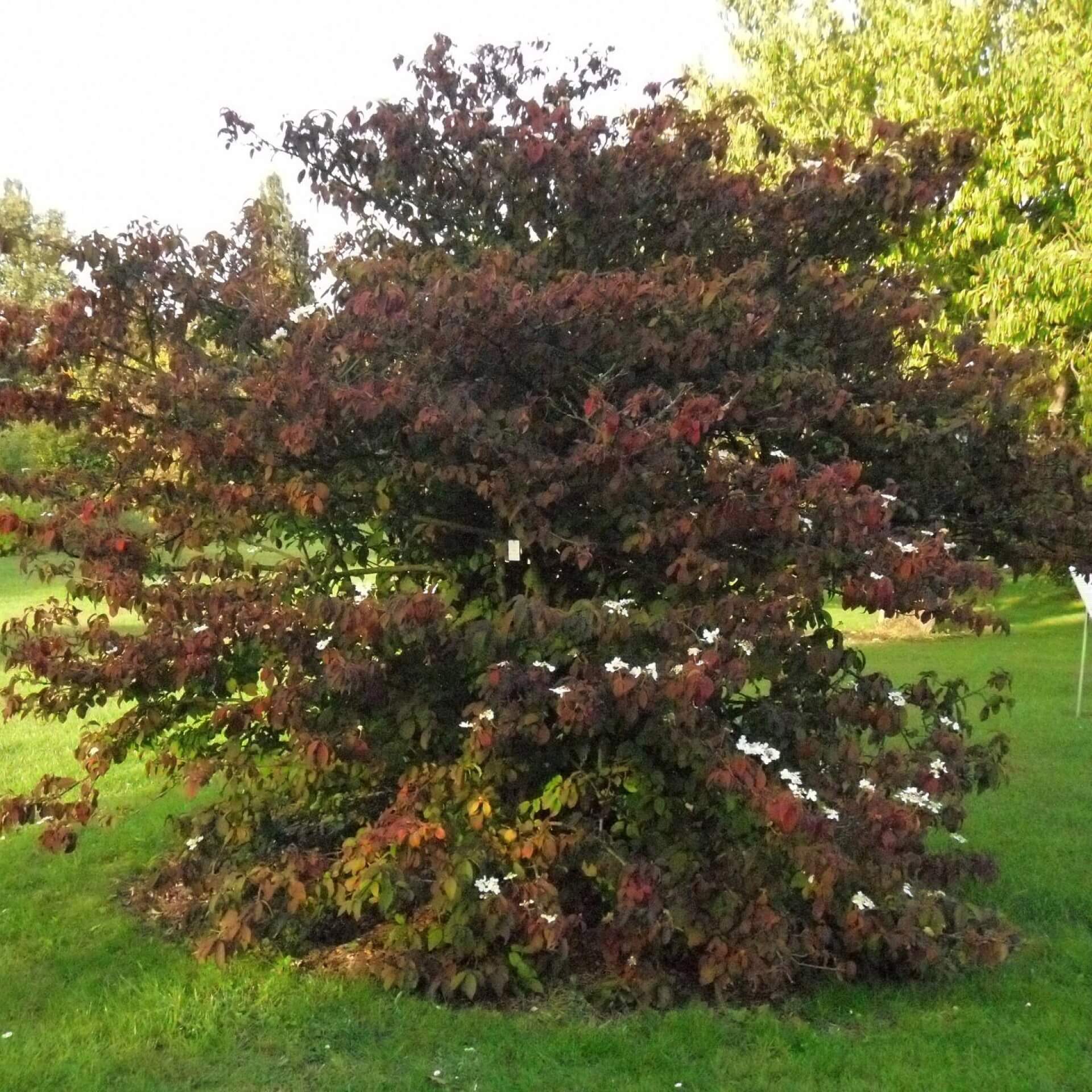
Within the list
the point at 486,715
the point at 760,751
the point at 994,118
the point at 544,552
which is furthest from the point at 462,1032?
the point at 994,118

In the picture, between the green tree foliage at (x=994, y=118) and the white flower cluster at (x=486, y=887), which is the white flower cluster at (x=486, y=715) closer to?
the white flower cluster at (x=486, y=887)

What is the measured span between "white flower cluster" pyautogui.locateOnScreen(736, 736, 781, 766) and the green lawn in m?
0.97

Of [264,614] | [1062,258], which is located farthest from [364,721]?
[1062,258]

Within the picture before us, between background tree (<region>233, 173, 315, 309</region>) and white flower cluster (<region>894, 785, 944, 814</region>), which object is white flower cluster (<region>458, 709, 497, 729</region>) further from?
background tree (<region>233, 173, 315, 309</region>)

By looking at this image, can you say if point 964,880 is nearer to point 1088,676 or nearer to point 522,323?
point 522,323

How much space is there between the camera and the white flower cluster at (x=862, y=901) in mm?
4543

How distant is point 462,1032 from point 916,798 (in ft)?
5.76

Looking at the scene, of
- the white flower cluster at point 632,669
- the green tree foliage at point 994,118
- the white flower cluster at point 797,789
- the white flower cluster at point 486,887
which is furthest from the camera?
the green tree foliage at point 994,118

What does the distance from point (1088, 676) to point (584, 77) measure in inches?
403

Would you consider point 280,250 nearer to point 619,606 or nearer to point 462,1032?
point 619,606

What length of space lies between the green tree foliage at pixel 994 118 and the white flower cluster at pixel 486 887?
8.93 m

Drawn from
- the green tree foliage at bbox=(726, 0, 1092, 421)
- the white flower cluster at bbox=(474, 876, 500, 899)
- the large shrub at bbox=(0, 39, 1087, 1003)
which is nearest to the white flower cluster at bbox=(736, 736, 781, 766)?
the large shrub at bbox=(0, 39, 1087, 1003)

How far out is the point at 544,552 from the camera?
16.4 ft

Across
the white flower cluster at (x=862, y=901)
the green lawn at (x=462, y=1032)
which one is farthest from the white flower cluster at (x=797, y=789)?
the green lawn at (x=462, y=1032)
